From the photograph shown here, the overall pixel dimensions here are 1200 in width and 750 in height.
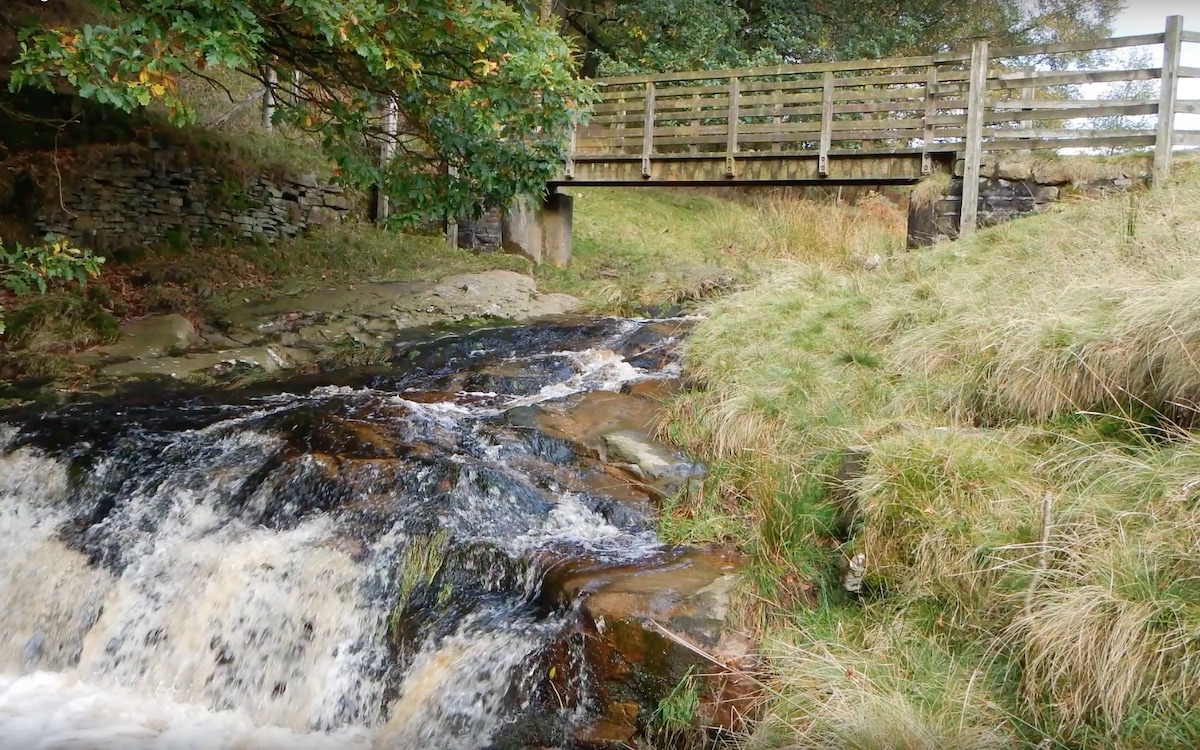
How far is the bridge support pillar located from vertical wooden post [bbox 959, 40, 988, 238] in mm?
5754

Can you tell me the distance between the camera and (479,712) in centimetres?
389

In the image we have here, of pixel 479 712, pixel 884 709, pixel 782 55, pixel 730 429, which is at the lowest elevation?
pixel 479 712

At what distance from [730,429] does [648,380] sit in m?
1.84

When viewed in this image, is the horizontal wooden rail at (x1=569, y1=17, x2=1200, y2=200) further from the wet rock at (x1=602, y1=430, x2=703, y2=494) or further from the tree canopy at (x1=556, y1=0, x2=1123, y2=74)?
the wet rock at (x1=602, y1=430, x2=703, y2=494)

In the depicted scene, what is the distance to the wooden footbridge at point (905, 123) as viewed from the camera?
9.43 metres

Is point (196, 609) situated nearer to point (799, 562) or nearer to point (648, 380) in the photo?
point (799, 562)

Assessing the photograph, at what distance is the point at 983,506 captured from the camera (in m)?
3.93

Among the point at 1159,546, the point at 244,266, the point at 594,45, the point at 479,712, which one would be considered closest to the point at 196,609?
the point at 479,712

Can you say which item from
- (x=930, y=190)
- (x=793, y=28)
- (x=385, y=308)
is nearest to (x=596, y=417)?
(x=385, y=308)

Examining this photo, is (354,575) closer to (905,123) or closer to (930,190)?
(930,190)

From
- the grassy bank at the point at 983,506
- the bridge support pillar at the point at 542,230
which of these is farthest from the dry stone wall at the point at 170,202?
the grassy bank at the point at 983,506

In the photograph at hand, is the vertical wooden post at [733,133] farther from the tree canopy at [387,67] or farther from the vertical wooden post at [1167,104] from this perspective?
the vertical wooden post at [1167,104]

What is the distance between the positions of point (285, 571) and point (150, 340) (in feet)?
15.2

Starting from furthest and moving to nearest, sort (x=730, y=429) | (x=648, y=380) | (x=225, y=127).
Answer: (x=225, y=127), (x=648, y=380), (x=730, y=429)
